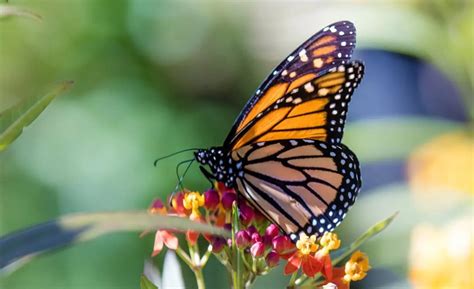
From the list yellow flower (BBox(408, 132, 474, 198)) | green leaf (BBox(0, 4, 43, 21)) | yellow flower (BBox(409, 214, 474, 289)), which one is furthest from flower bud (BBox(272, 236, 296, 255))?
yellow flower (BBox(408, 132, 474, 198))

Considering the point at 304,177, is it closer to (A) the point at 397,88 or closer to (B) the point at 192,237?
(B) the point at 192,237

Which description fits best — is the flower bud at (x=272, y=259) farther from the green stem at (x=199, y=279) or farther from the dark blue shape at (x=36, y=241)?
the dark blue shape at (x=36, y=241)

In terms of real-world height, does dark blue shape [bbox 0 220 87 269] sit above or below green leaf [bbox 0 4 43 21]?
below

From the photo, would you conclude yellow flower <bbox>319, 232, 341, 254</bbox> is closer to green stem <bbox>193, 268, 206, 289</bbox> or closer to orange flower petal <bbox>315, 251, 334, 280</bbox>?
orange flower petal <bbox>315, 251, 334, 280</bbox>

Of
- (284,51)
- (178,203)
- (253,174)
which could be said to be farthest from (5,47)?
(178,203)

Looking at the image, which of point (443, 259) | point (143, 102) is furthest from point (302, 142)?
point (143, 102)

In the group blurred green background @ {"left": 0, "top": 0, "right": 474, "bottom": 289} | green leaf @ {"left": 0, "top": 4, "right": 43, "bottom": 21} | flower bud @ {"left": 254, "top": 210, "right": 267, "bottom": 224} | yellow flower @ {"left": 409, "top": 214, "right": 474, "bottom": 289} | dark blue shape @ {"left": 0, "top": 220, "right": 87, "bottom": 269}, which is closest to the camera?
dark blue shape @ {"left": 0, "top": 220, "right": 87, "bottom": 269}

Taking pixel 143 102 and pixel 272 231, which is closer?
pixel 272 231
